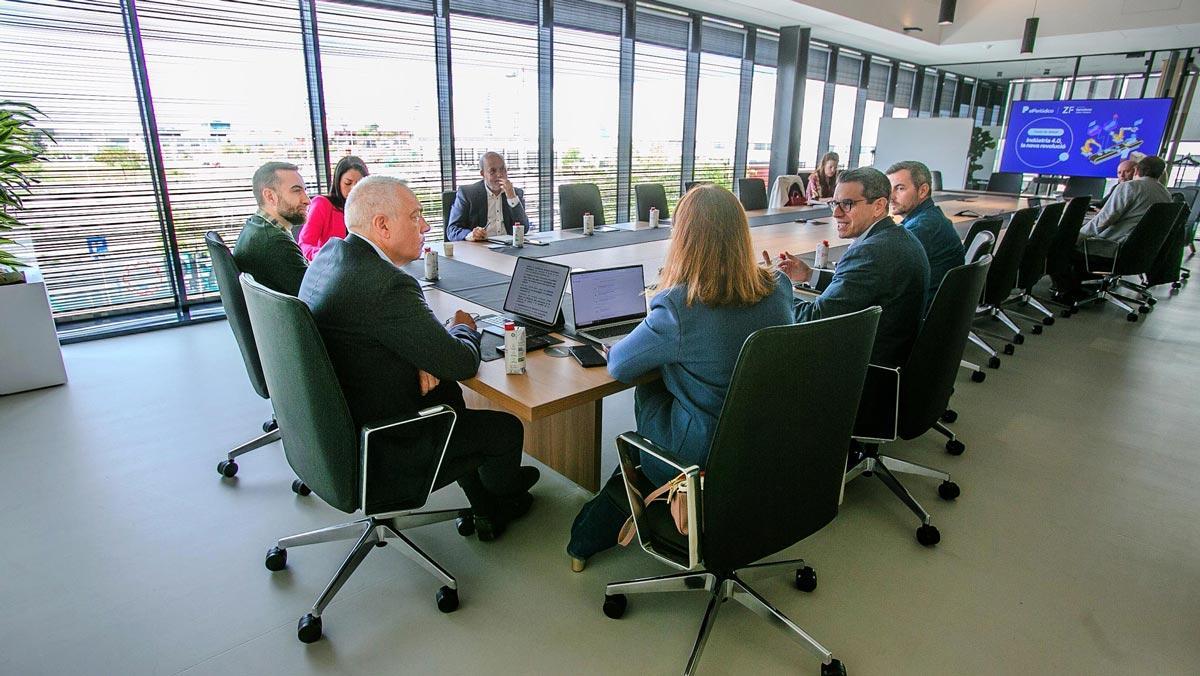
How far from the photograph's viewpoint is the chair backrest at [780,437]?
133 centimetres

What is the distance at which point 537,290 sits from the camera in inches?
96.0

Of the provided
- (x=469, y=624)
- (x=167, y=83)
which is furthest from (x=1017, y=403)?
(x=167, y=83)

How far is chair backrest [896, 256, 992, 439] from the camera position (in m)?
2.07

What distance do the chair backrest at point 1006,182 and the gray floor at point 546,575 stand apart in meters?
7.72

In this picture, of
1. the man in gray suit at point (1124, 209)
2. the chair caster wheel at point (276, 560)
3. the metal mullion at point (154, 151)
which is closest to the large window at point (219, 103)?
the metal mullion at point (154, 151)

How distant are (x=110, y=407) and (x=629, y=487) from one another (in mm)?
3091

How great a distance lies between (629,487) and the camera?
65.2 inches

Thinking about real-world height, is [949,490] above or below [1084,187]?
below

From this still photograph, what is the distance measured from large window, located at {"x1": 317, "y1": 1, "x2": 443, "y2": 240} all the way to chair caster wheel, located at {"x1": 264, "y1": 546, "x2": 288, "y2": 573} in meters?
3.59

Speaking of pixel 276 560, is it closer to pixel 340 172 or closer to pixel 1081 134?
pixel 340 172

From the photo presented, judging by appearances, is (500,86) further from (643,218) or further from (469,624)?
(469,624)

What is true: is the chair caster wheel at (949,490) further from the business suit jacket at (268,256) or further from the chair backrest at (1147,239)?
the chair backrest at (1147,239)

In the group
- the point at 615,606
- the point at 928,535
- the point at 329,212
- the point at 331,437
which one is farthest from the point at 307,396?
the point at 329,212

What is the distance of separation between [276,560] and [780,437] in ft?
5.60
